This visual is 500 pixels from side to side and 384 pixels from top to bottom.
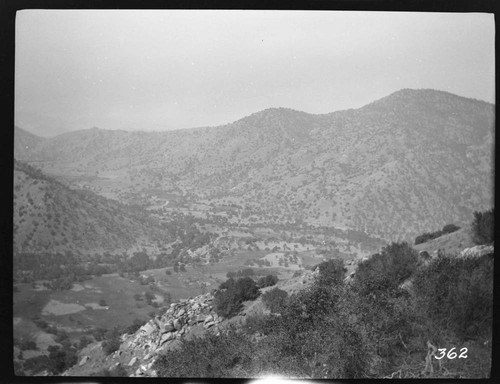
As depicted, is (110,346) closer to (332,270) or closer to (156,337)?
(156,337)

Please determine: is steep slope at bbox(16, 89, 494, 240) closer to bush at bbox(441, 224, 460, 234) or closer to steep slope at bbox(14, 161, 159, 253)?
bush at bbox(441, 224, 460, 234)

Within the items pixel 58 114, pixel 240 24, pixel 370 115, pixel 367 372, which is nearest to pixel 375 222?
pixel 370 115

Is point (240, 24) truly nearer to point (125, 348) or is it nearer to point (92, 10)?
point (92, 10)

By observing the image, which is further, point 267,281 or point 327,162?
point 327,162

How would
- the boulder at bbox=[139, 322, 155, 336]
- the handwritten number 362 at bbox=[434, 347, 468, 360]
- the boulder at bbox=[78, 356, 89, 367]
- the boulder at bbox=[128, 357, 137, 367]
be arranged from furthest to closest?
1. the boulder at bbox=[139, 322, 155, 336]
2. the boulder at bbox=[128, 357, 137, 367]
3. the boulder at bbox=[78, 356, 89, 367]
4. the handwritten number 362 at bbox=[434, 347, 468, 360]

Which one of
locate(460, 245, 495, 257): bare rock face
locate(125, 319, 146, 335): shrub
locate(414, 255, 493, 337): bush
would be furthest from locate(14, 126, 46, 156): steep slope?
locate(460, 245, 495, 257): bare rock face

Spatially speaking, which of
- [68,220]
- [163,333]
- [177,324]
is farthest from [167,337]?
[68,220]
